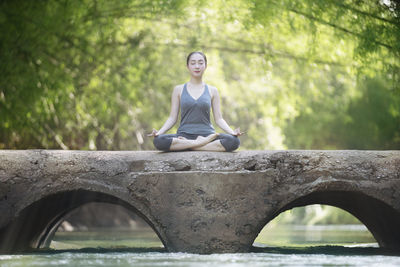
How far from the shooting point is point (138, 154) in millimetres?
6980

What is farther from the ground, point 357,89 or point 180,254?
point 357,89

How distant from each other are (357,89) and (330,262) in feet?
50.7

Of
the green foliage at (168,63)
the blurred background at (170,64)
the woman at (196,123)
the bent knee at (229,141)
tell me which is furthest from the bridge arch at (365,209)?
the green foliage at (168,63)

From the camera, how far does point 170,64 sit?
16.2 metres

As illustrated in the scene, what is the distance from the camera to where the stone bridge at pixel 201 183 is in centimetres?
665

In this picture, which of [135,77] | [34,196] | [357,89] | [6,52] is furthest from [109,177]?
[357,89]

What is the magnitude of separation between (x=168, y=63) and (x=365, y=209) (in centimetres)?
931

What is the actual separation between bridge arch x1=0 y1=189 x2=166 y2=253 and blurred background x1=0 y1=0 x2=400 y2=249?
4.33 meters

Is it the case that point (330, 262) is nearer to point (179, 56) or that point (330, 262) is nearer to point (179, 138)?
point (179, 138)

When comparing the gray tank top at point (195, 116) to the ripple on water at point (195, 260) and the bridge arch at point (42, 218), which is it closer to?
the bridge arch at point (42, 218)

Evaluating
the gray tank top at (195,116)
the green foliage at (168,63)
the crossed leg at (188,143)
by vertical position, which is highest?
the green foliage at (168,63)

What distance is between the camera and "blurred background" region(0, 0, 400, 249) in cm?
1159

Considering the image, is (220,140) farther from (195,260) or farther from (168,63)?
(168,63)

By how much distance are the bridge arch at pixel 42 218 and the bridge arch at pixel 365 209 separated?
5.77 feet
